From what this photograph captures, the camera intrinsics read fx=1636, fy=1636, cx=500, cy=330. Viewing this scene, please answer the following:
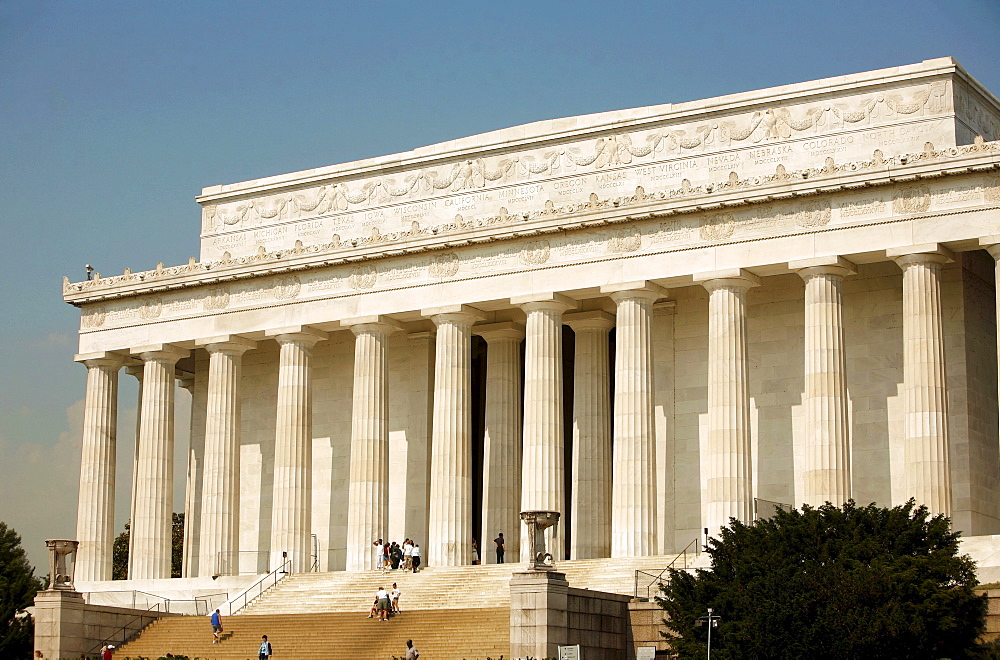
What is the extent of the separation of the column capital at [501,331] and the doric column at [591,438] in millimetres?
2628

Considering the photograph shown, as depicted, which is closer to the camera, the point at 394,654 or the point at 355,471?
→ the point at 394,654

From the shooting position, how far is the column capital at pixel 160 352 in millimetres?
69188

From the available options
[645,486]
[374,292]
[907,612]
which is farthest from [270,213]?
Answer: [907,612]

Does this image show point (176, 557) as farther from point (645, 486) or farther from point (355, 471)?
point (645, 486)

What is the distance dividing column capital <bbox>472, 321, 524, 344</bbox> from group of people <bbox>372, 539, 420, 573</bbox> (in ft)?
29.8

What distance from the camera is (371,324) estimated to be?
64562mm

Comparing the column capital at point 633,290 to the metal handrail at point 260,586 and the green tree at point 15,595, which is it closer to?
the metal handrail at point 260,586

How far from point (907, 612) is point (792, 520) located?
4959mm

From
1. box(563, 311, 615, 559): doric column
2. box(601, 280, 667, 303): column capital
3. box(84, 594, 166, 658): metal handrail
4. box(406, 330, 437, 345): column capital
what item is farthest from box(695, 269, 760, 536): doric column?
box(84, 594, 166, 658): metal handrail

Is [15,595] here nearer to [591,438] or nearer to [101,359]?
[101,359]

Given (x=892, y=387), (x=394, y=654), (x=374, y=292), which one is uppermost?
(x=374, y=292)

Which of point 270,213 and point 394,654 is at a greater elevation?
point 270,213

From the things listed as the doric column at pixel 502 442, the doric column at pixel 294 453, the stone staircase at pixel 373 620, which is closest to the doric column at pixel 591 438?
the doric column at pixel 502 442

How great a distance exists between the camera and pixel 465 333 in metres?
63.3
